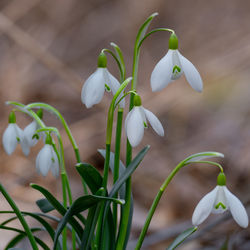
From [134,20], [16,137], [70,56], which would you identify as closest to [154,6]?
[134,20]

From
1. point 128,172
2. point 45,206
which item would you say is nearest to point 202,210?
point 128,172

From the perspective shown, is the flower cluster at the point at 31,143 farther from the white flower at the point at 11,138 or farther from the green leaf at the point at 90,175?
the green leaf at the point at 90,175

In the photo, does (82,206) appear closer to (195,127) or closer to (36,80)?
(195,127)

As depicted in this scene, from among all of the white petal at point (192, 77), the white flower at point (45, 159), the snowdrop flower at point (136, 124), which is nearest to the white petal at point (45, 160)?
the white flower at point (45, 159)

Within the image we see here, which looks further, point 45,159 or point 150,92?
point 150,92

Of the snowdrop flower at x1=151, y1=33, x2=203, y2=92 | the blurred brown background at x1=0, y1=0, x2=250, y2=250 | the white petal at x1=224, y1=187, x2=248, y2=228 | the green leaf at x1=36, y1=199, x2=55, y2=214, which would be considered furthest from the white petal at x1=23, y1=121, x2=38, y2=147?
the blurred brown background at x1=0, y1=0, x2=250, y2=250

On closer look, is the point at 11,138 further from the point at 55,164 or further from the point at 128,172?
the point at 128,172
